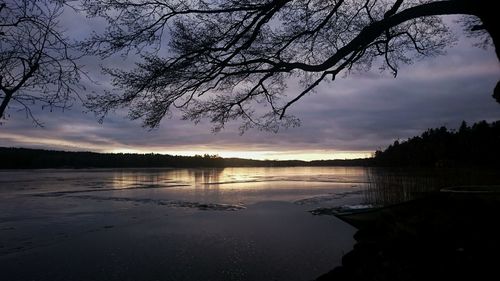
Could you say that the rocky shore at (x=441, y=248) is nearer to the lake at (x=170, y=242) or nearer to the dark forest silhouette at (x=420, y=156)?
the lake at (x=170, y=242)

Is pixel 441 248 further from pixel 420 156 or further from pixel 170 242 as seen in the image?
pixel 420 156

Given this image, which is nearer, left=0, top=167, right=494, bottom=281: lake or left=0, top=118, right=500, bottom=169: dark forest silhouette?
left=0, top=167, right=494, bottom=281: lake

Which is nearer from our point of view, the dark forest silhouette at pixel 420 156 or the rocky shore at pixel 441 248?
the rocky shore at pixel 441 248

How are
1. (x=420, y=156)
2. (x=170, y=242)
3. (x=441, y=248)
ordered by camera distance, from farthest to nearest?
(x=420, y=156), (x=170, y=242), (x=441, y=248)

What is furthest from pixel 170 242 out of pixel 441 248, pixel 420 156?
pixel 420 156

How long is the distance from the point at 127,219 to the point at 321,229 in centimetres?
800

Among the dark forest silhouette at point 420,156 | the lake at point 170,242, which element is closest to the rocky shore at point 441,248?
the lake at point 170,242

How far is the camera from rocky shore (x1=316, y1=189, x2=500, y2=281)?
17.7 ft

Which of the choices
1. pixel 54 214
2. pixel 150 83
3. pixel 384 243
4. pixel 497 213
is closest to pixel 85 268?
pixel 150 83

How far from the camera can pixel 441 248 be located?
6168mm

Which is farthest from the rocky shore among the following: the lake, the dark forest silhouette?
the dark forest silhouette

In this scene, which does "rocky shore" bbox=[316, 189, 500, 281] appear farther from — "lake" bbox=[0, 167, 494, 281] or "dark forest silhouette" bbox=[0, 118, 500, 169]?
"dark forest silhouette" bbox=[0, 118, 500, 169]

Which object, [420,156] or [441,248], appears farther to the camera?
[420,156]

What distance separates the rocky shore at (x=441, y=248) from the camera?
17.7 ft
